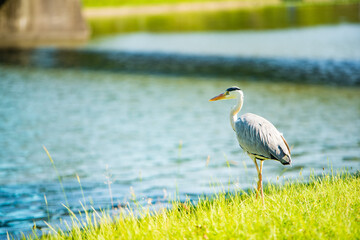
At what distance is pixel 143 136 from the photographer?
48.5 feet

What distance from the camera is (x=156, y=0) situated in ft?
269

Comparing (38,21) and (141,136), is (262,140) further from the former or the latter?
(38,21)

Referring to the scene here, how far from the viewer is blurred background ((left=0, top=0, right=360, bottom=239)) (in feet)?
34.5

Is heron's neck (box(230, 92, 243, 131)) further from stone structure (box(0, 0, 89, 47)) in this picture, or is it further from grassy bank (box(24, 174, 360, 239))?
stone structure (box(0, 0, 89, 47))

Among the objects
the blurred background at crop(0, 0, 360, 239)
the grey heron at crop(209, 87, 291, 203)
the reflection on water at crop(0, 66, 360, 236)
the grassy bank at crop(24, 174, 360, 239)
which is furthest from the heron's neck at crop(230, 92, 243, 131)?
the reflection on water at crop(0, 66, 360, 236)

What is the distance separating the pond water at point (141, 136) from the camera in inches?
401

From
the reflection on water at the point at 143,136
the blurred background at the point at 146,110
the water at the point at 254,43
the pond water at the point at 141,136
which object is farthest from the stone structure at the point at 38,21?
the reflection on water at the point at 143,136

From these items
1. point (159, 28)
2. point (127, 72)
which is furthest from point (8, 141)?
point (159, 28)

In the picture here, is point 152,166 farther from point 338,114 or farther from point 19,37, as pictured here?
point 19,37

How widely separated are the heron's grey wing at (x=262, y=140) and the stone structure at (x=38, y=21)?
1250 inches

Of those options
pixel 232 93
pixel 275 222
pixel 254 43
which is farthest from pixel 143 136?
pixel 254 43

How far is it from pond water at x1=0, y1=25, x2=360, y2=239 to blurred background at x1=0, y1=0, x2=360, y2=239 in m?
0.04

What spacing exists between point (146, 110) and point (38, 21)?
2195cm

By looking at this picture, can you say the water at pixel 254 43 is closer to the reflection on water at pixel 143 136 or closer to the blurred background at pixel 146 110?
the blurred background at pixel 146 110
